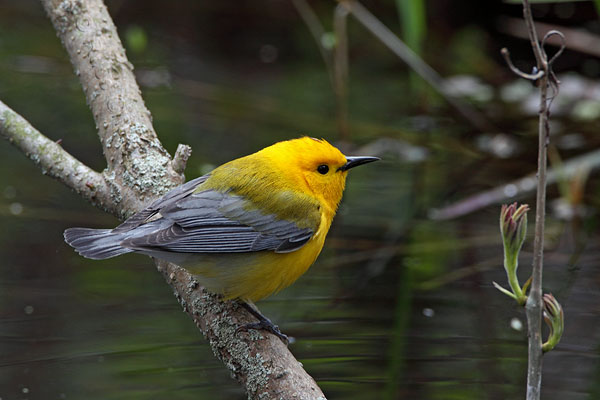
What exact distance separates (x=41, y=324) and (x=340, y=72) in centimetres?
369

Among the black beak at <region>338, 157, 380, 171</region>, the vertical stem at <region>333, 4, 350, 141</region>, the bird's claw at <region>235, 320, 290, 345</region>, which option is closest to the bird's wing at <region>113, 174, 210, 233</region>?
the bird's claw at <region>235, 320, 290, 345</region>

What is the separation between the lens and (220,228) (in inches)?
143

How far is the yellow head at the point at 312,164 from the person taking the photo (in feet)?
12.9

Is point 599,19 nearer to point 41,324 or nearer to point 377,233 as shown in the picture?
point 377,233

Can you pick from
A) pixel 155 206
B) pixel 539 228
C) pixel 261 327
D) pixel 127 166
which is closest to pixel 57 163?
pixel 127 166

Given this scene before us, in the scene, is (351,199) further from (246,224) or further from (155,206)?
(155,206)

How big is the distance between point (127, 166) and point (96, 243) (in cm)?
53

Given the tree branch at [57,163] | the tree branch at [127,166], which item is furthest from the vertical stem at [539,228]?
the tree branch at [57,163]

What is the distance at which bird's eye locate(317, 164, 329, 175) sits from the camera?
3.99 m

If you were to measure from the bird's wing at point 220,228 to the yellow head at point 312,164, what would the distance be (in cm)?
11

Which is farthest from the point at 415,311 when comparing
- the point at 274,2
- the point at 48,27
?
the point at 48,27

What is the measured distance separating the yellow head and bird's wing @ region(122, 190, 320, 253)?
115 mm

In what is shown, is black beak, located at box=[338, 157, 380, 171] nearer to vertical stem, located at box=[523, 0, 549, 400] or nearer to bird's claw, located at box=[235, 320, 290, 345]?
bird's claw, located at box=[235, 320, 290, 345]

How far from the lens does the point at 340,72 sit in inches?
288
